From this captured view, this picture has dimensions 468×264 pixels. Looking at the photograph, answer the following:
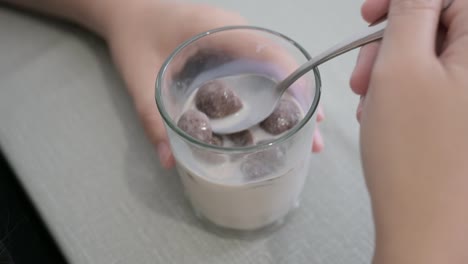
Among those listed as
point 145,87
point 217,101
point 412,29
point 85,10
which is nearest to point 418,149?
point 412,29

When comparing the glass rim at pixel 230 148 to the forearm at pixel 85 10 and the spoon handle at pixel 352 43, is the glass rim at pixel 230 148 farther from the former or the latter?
the forearm at pixel 85 10

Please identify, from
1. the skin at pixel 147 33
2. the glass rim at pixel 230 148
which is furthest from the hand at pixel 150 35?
the glass rim at pixel 230 148

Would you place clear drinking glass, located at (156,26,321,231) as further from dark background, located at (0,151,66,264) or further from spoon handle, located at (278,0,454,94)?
dark background, located at (0,151,66,264)

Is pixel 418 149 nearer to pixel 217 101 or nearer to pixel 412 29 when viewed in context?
pixel 412 29

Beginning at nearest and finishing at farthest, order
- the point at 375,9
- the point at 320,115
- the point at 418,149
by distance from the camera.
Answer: the point at 418,149 < the point at 375,9 < the point at 320,115

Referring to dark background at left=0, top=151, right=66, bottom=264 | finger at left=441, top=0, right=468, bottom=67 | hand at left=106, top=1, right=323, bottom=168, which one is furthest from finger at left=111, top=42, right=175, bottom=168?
finger at left=441, top=0, right=468, bottom=67

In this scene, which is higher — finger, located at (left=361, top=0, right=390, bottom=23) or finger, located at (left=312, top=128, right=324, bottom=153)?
finger, located at (left=361, top=0, right=390, bottom=23)
